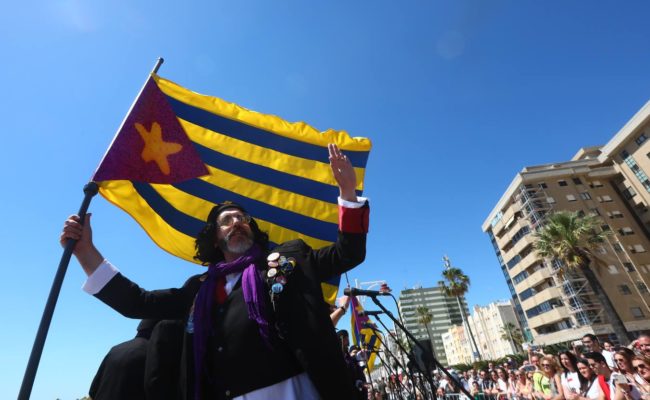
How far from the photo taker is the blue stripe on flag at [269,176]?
446 centimetres

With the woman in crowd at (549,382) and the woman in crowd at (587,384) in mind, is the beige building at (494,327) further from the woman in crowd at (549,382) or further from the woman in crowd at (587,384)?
the woman in crowd at (587,384)

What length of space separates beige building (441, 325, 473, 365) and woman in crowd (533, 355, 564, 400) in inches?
3520

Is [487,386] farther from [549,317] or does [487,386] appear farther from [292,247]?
[549,317]

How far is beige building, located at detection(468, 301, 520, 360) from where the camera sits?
72.6m

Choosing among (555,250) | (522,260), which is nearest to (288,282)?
(555,250)

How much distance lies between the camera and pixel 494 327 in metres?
76.6

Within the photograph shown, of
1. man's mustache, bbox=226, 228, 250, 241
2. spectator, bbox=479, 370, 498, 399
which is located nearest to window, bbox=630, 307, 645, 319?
spectator, bbox=479, 370, 498, 399

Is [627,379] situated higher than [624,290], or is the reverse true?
[624,290]

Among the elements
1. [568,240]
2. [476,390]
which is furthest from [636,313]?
[476,390]

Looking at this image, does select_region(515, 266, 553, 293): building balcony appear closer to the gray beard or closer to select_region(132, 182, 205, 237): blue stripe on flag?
select_region(132, 182, 205, 237): blue stripe on flag

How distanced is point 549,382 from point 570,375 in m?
1.11

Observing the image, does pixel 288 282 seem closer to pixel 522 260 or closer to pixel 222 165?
pixel 222 165

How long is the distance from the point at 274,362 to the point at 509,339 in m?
81.4

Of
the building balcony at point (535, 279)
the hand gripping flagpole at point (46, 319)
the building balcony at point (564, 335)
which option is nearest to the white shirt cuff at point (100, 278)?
the hand gripping flagpole at point (46, 319)
